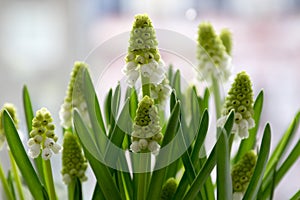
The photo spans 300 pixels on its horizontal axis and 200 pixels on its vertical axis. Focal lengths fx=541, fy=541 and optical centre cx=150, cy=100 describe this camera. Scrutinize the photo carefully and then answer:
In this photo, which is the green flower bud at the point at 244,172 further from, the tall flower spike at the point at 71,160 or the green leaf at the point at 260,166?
the tall flower spike at the point at 71,160

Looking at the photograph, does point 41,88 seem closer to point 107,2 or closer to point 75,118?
point 107,2

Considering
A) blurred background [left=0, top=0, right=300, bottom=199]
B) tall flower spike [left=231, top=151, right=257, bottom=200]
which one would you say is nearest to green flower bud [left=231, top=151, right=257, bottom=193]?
tall flower spike [left=231, top=151, right=257, bottom=200]

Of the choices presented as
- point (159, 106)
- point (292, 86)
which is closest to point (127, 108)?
point (159, 106)

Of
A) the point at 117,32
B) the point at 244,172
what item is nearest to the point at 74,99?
the point at 244,172

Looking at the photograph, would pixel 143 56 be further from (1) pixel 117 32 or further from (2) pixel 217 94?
(1) pixel 117 32

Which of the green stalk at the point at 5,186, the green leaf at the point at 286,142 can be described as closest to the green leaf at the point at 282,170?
the green leaf at the point at 286,142

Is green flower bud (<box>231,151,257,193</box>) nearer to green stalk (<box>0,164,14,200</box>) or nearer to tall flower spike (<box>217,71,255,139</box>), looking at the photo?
tall flower spike (<box>217,71,255,139</box>)
